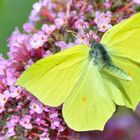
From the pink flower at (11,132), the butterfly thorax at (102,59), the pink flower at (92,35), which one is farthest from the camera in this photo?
the pink flower at (92,35)

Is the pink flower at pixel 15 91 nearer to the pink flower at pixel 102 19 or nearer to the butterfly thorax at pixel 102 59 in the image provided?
the butterfly thorax at pixel 102 59

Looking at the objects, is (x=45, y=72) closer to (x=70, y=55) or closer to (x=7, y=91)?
(x=70, y=55)

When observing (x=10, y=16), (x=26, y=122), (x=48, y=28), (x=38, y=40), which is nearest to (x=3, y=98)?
(x=26, y=122)

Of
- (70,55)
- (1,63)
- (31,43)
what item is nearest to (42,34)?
(31,43)

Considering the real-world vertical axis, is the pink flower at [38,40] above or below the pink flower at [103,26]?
above

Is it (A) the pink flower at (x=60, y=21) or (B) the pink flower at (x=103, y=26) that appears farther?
(A) the pink flower at (x=60, y=21)

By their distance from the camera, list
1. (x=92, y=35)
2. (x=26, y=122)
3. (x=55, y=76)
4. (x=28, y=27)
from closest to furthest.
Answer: (x=55, y=76) < (x=26, y=122) < (x=92, y=35) < (x=28, y=27)

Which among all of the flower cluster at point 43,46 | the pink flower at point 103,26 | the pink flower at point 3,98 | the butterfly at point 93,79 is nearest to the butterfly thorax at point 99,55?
the butterfly at point 93,79

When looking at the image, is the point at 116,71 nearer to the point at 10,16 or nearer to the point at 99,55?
the point at 99,55
